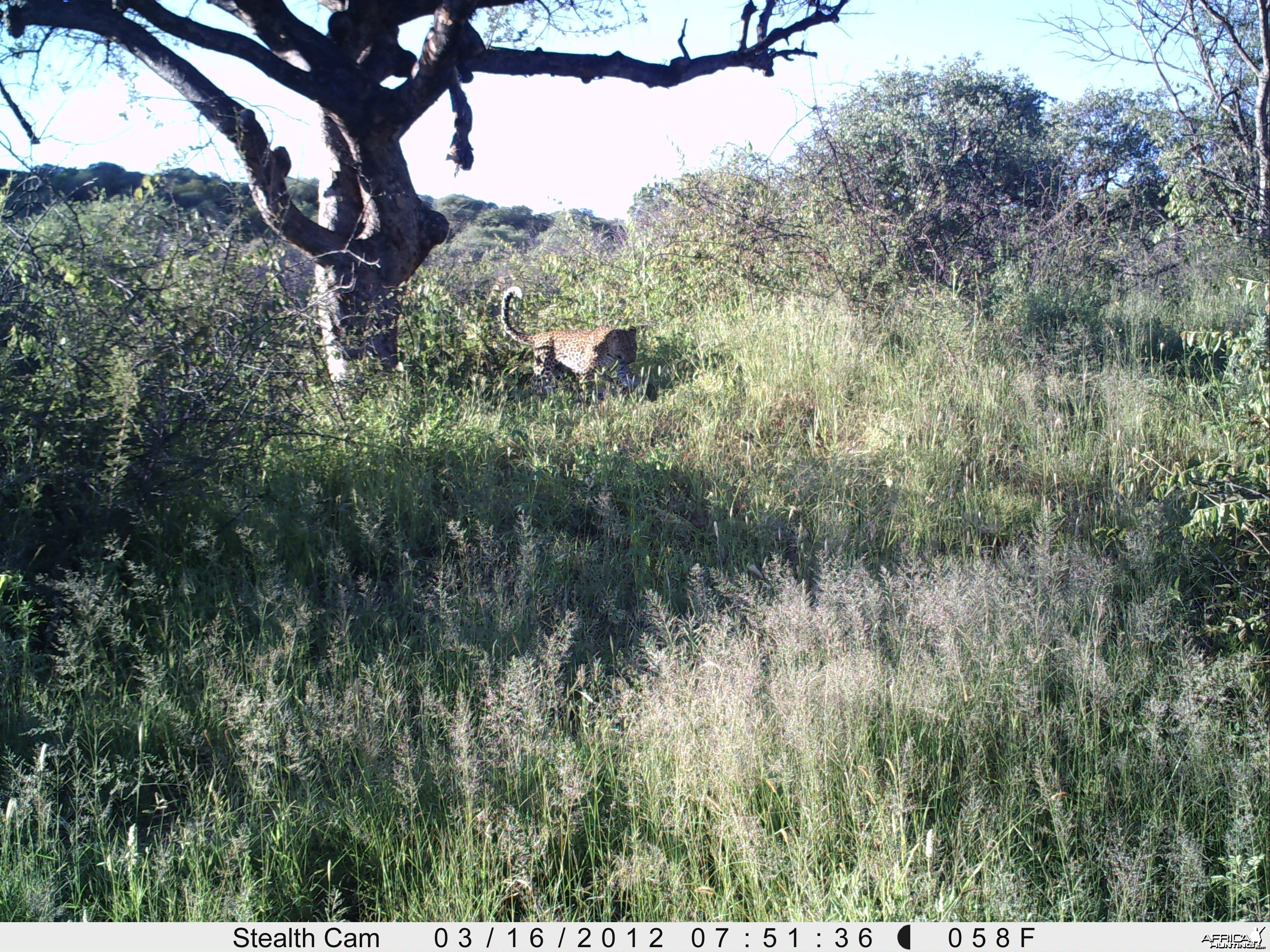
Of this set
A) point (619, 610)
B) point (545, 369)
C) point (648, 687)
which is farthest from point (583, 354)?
point (648, 687)

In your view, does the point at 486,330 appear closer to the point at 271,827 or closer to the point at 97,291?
the point at 97,291

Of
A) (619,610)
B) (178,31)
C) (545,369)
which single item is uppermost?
(178,31)

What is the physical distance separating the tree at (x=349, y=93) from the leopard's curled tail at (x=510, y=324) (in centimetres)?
67

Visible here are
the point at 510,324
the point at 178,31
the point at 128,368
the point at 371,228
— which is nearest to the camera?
the point at 128,368

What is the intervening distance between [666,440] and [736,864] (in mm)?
3418

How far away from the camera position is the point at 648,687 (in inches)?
128

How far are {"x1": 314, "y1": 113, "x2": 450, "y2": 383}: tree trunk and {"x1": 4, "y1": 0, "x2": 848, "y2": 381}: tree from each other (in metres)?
0.01

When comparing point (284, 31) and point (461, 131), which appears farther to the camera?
point (461, 131)

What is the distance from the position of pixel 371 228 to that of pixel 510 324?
51.3 inches

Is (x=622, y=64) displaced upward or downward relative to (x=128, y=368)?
upward

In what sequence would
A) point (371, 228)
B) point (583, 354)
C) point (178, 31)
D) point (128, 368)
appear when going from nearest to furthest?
1. point (128, 368)
2. point (178, 31)
3. point (371, 228)
4. point (583, 354)

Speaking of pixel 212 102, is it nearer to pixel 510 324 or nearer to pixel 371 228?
pixel 371 228

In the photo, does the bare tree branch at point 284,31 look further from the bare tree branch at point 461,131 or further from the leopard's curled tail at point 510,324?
the leopard's curled tail at point 510,324

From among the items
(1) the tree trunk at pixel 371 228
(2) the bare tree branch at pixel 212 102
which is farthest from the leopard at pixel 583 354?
(2) the bare tree branch at pixel 212 102
